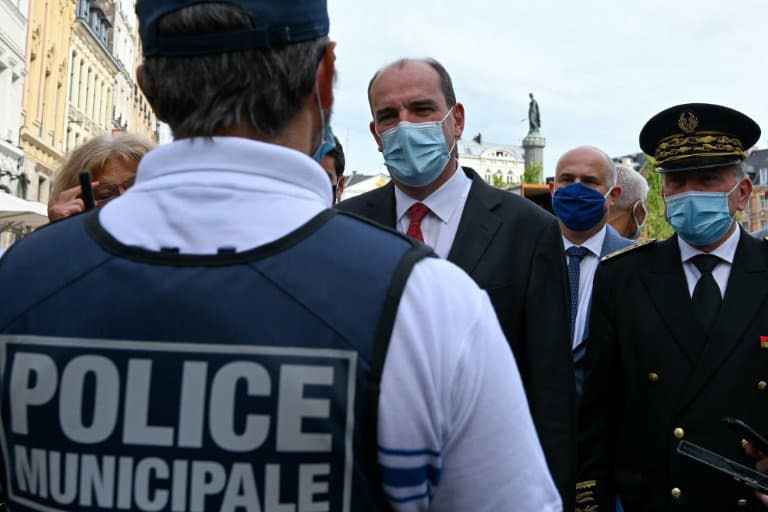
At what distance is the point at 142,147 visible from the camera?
136 inches

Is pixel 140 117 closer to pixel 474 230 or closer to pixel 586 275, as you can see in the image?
pixel 586 275

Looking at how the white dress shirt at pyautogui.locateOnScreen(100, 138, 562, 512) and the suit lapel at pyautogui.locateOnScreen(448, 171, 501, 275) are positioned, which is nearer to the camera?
the white dress shirt at pyautogui.locateOnScreen(100, 138, 562, 512)

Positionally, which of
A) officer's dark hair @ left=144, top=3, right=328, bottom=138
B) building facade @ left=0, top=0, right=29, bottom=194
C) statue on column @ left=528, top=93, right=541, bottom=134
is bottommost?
officer's dark hair @ left=144, top=3, right=328, bottom=138

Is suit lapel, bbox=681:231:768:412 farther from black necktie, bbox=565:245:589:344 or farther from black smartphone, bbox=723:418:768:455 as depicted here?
black necktie, bbox=565:245:589:344

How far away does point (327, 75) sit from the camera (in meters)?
1.38

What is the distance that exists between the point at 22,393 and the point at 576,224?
12.8 feet

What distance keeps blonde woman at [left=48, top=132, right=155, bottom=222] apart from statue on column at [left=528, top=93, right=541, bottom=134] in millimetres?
97247

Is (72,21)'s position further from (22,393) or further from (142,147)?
(22,393)

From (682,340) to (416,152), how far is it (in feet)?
4.01

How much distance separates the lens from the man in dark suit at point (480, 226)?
2.62 m

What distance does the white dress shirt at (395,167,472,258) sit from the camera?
306 centimetres

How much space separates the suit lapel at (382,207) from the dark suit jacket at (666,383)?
0.90 metres

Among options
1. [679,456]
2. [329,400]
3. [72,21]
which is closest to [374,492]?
[329,400]

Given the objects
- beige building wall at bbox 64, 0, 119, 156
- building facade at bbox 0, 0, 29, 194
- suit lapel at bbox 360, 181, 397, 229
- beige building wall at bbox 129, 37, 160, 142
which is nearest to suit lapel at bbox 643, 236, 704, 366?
suit lapel at bbox 360, 181, 397, 229
